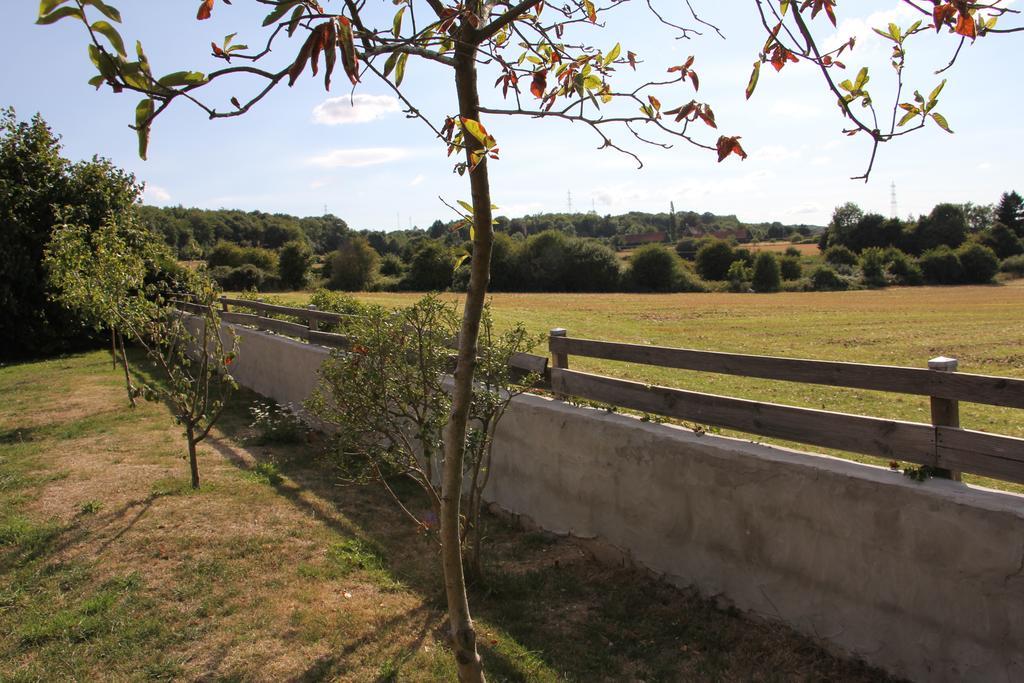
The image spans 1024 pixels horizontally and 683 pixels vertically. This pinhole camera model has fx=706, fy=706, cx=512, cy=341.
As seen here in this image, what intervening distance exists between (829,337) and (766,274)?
50.6 m

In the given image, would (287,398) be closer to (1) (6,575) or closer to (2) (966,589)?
(1) (6,575)

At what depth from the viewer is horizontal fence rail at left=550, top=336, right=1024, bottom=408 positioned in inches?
128

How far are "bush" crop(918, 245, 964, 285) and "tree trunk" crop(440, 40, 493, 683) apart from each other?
83530 millimetres

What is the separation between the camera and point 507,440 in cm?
580

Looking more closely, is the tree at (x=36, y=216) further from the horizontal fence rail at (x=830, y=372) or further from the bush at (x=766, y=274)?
the bush at (x=766, y=274)

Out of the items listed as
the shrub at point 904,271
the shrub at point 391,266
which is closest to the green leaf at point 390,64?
the shrub at point 391,266

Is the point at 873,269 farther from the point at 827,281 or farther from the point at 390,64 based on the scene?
the point at 390,64

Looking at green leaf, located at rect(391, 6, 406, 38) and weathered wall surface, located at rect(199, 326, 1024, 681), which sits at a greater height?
green leaf, located at rect(391, 6, 406, 38)

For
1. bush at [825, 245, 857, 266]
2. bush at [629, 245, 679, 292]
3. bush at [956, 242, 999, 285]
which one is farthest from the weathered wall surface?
bush at [825, 245, 857, 266]

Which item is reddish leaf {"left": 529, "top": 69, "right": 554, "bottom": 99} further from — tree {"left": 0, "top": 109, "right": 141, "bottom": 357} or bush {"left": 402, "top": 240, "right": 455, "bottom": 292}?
bush {"left": 402, "top": 240, "right": 455, "bottom": 292}

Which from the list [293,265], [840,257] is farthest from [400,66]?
[840,257]

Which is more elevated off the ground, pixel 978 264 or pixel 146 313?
pixel 146 313

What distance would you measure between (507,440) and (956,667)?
11.2 feet

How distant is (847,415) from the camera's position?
12.3 ft
